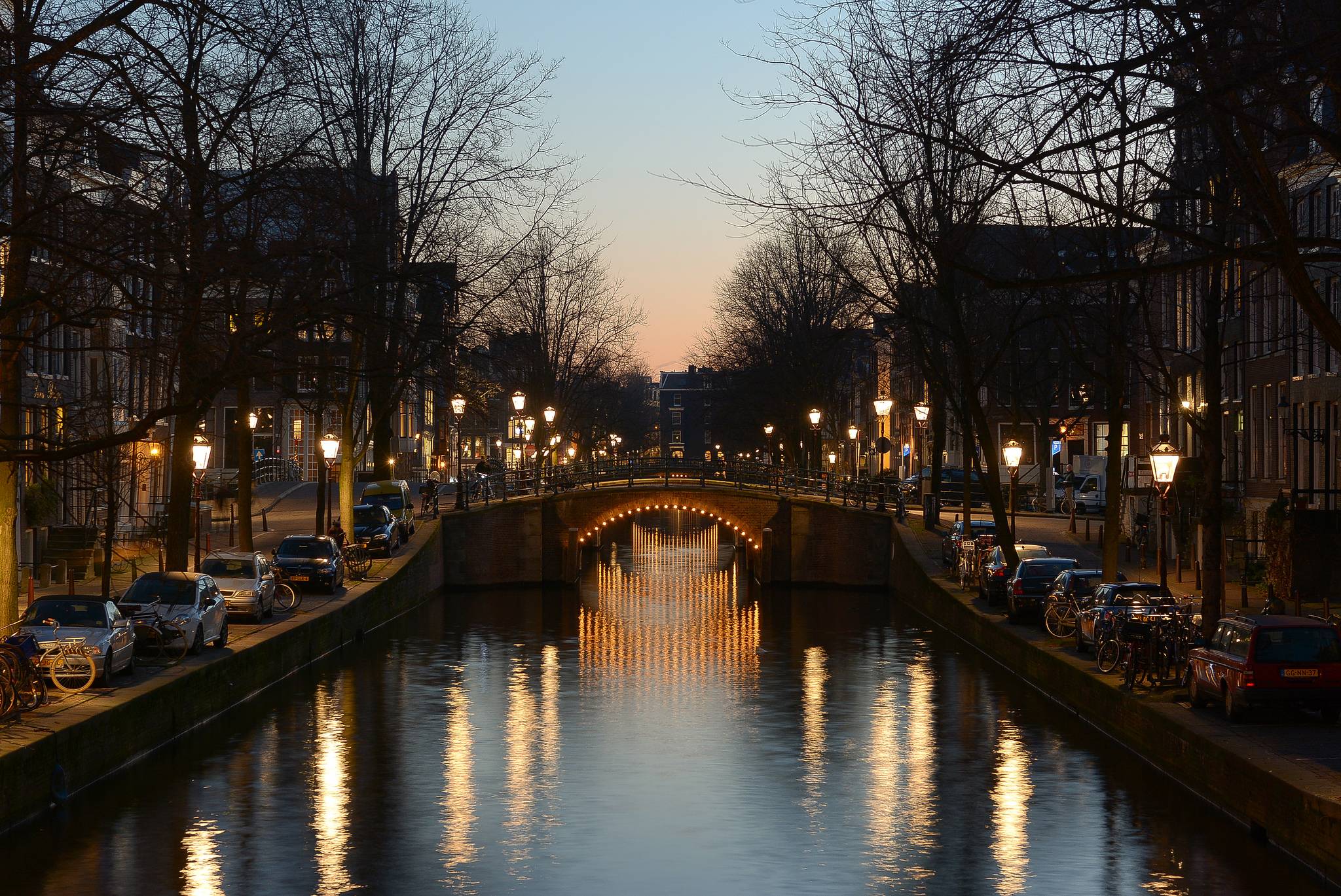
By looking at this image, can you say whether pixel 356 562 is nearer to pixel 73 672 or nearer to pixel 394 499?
pixel 394 499

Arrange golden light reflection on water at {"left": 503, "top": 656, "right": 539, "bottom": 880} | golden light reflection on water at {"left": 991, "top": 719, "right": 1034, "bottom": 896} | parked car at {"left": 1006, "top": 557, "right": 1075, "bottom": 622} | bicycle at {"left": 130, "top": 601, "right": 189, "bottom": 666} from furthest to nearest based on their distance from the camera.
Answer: parked car at {"left": 1006, "top": 557, "right": 1075, "bottom": 622}, bicycle at {"left": 130, "top": 601, "right": 189, "bottom": 666}, golden light reflection on water at {"left": 503, "top": 656, "right": 539, "bottom": 880}, golden light reflection on water at {"left": 991, "top": 719, "right": 1034, "bottom": 896}

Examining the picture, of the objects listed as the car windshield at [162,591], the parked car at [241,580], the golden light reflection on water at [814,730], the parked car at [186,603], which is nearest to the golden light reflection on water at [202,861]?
the golden light reflection on water at [814,730]

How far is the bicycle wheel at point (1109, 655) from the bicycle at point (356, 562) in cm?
2653

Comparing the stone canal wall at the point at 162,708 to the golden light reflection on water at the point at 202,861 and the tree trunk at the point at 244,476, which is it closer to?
the golden light reflection on water at the point at 202,861

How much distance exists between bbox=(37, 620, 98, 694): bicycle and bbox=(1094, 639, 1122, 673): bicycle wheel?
16.8 meters

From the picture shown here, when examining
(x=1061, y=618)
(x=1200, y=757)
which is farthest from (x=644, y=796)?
(x=1061, y=618)

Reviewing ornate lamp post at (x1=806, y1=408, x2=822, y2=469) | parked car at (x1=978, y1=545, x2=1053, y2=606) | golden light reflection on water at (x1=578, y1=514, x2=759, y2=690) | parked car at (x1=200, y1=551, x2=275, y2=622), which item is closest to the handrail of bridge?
ornate lamp post at (x1=806, y1=408, x2=822, y2=469)

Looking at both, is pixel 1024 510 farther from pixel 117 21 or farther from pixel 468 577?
pixel 117 21

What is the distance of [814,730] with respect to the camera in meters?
33.0

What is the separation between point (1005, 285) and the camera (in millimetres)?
16297

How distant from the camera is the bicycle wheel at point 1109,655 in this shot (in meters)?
30.5

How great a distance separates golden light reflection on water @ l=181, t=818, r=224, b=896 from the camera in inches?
771

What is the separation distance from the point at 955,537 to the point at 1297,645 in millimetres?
30719

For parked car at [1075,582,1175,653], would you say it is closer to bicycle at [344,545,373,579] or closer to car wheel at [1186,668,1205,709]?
car wheel at [1186,668,1205,709]
